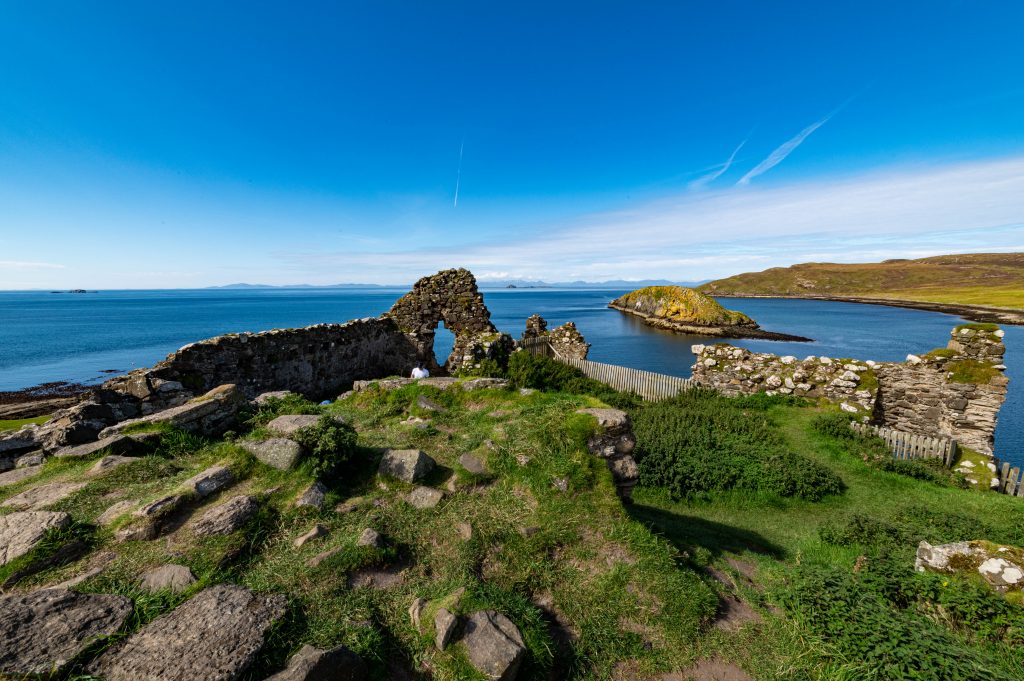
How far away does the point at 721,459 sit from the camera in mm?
10461

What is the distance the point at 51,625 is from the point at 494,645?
3.79 m

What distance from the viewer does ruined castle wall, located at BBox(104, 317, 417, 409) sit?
10.9m

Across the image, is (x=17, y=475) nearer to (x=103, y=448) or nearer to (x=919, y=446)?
(x=103, y=448)

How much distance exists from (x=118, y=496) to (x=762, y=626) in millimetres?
8831

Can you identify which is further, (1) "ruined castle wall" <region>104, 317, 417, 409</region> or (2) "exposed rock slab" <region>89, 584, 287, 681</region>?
(1) "ruined castle wall" <region>104, 317, 417, 409</region>

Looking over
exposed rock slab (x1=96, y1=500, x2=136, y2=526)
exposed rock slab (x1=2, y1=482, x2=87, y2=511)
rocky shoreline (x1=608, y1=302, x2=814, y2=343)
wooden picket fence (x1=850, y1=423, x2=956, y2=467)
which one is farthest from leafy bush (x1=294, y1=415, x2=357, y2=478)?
rocky shoreline (x1=608, y1=302, x2=814, y2=343)

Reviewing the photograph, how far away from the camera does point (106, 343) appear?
53.0m

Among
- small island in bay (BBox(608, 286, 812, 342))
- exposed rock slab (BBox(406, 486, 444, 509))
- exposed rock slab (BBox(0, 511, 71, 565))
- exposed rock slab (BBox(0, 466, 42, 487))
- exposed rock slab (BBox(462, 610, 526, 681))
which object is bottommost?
small island in bay (BBox(608, 286, 812, 342))

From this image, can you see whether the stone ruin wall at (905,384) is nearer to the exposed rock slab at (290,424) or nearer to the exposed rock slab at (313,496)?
the exposed rock slab at (290,424)

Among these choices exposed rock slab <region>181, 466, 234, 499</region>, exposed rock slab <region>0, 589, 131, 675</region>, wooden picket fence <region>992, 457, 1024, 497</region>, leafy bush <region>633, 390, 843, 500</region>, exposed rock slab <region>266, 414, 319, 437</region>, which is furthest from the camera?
wooden picket fence <region>992, 457, 1024, 497</region>

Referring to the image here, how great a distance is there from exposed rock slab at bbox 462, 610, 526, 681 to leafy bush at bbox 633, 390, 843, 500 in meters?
6.78

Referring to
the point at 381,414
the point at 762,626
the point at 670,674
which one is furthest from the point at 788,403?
the point at 381,414

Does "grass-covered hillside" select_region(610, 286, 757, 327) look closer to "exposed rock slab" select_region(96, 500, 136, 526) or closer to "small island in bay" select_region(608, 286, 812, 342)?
"small island in bay" select_region(608, 286, 812, 342)

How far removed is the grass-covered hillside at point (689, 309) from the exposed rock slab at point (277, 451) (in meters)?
62.2
